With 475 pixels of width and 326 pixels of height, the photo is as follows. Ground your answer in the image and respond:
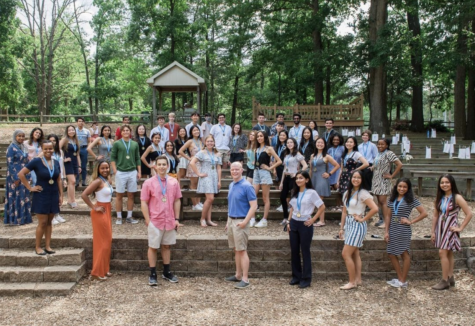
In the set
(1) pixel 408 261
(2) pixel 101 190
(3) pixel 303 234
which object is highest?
(2) pixel 101 190

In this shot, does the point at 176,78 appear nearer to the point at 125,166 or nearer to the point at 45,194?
the point at 125,166

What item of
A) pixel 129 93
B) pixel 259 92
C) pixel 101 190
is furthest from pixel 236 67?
pixel 101 190

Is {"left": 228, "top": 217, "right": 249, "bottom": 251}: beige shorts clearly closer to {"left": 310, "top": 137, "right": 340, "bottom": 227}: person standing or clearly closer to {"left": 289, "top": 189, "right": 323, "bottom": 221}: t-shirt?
{"left": 289, "top": 189, "right": 323, "bottom": 221}: t-shirt

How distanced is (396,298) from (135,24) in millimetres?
22370

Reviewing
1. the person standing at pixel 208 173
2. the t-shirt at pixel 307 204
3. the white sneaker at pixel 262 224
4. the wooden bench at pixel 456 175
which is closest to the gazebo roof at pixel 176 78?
the wooden bench at pixel 456 175

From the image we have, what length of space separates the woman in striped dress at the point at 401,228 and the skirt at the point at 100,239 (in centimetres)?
401

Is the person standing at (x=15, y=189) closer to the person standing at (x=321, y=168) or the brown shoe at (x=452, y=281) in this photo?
the person standing at (x=321, y=168)

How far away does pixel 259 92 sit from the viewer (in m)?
27.6

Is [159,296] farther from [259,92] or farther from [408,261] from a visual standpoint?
[259,92]

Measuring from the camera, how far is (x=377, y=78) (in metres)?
16.7

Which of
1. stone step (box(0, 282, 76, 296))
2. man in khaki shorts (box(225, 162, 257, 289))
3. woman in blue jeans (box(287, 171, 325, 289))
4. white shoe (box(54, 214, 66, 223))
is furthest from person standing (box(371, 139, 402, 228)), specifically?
white shoe (box(54, 214, 66, 223))

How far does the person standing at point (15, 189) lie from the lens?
21.4 ft

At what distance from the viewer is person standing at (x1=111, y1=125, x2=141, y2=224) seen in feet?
22.3

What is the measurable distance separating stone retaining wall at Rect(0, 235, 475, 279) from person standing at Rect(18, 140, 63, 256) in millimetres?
358
